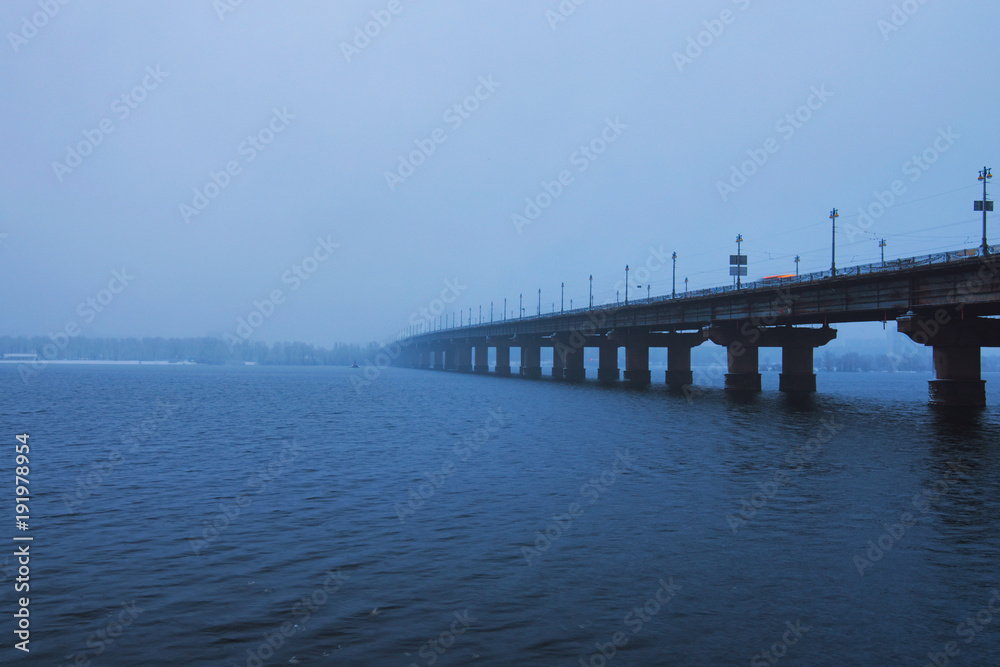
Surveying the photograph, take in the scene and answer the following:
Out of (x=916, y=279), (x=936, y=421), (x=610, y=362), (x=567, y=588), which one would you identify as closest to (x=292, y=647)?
(x=567, y=588)

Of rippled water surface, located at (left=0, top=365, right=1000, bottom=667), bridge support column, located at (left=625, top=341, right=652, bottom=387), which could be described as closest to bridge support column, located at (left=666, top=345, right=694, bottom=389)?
bridge support column, located at (left=625, top=341, right=652, bottom=387)

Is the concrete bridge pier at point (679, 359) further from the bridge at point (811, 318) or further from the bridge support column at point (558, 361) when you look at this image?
the bridge support column at point (558, 361)

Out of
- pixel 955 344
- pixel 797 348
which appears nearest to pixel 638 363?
pixel 797 348

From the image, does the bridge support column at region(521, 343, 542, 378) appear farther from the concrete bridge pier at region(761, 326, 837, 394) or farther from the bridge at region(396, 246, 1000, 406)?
Answer: the concrete bridge pier at region(761, 326, 837, 394)

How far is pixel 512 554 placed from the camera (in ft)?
55.6

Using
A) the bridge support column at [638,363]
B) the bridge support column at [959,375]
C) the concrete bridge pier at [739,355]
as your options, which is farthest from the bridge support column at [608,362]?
the bridge support column at [959,375]

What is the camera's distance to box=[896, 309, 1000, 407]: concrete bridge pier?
5744cm

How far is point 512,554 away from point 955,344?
55.1 m

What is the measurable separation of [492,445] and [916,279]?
40925 mm

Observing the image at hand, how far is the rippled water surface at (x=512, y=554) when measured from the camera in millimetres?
11812

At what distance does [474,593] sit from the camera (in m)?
14.1

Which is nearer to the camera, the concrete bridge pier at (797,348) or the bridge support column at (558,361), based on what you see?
the concrete bridge pier at (797,348)

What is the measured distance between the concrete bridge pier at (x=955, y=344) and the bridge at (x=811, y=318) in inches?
3.0

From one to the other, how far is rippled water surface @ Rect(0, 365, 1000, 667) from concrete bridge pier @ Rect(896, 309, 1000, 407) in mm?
23602
